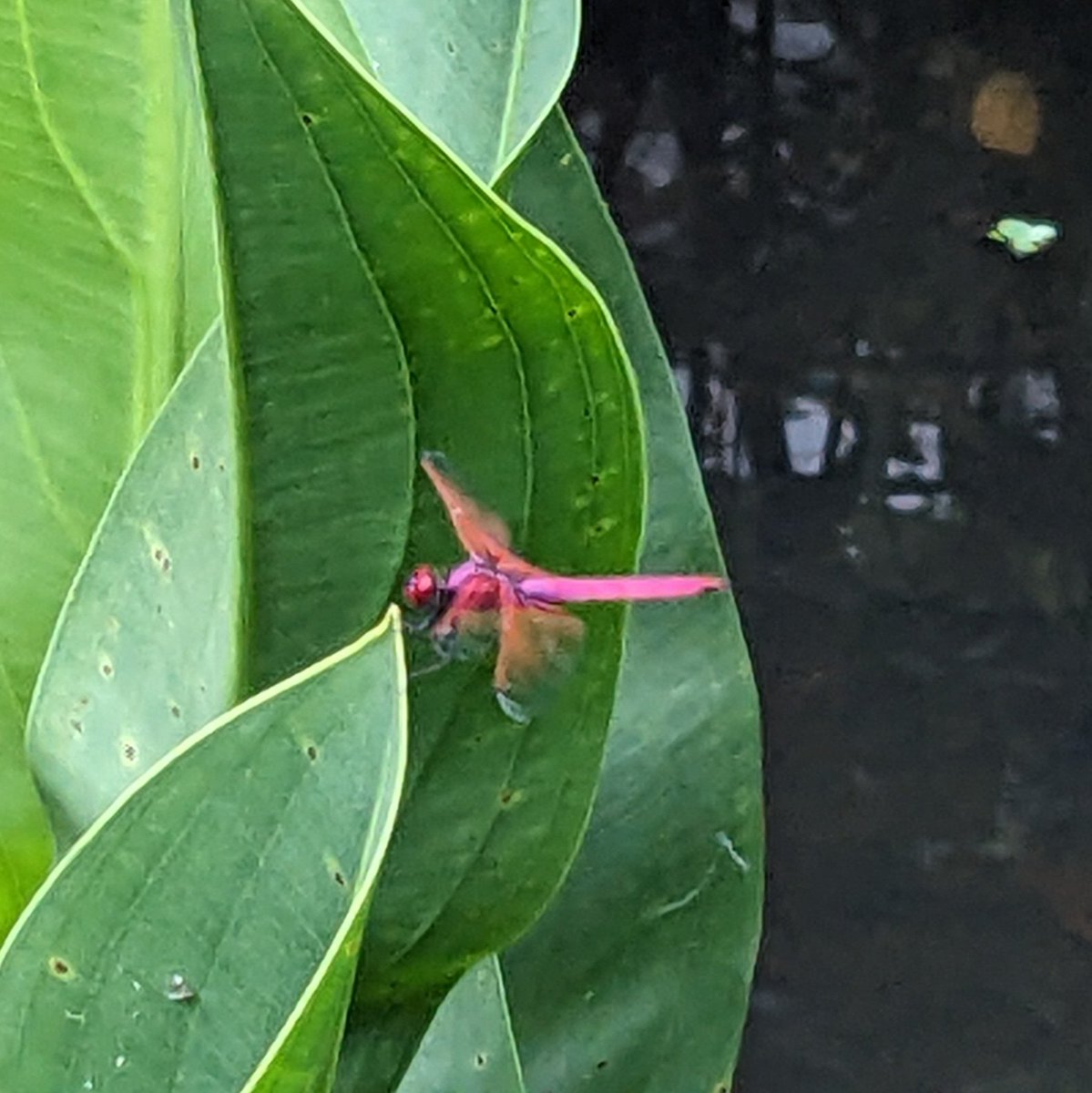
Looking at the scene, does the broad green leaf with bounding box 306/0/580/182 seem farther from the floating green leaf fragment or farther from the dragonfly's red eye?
the floating green leaf fragment

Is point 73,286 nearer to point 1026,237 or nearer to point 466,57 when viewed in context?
point 466,57

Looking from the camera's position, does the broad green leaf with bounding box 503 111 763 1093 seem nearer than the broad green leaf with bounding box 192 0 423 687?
No

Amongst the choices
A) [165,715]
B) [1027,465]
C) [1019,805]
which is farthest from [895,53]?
[165,715]

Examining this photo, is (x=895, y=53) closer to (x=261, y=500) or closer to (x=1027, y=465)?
(x=1027, y=465)

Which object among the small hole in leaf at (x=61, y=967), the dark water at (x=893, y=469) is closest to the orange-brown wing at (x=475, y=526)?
the small hole in leaf at (x=61, y=967)

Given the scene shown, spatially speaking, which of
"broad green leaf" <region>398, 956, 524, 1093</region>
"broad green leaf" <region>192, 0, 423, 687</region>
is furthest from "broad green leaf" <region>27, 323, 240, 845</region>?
"broad green leaf" <region>398, 956, 524, 1093</region>
